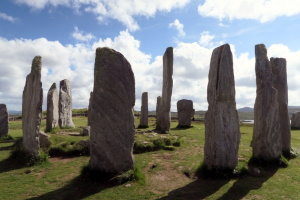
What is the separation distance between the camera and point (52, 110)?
21453mm

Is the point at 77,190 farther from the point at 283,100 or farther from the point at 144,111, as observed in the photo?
the point at 144,111

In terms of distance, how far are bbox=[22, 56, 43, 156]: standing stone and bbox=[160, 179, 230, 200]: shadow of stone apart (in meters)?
6.85

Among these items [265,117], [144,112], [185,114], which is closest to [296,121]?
[185,114]

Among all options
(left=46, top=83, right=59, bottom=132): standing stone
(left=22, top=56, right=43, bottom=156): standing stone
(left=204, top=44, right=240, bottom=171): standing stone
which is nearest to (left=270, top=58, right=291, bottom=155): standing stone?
(left=204, top=44, right=240, bottom=171): standing stone

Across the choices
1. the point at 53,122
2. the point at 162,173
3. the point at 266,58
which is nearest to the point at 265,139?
the point at 266,58

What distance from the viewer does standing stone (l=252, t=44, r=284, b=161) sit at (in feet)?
40.1

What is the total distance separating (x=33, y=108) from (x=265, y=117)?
10.1 m

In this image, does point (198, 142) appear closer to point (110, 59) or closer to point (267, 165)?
point (267, 165)

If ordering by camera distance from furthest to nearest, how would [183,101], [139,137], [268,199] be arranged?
[183,101]
[139,137]
[268,199]

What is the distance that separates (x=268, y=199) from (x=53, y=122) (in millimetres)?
16739

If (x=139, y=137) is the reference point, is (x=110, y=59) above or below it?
above

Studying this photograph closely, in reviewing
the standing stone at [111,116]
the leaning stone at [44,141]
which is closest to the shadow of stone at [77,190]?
the standing stone at [111,116]

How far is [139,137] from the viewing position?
17359 millimetres

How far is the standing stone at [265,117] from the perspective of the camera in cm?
1221
